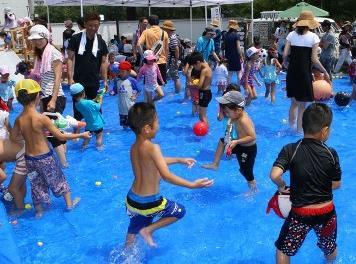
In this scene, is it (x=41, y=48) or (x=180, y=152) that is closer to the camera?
(x=41, y=48)

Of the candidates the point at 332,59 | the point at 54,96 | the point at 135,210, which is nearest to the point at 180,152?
the point at 54,96

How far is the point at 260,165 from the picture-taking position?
6484 millimetres

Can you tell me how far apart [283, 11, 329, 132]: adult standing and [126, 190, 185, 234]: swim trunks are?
13.5 feet

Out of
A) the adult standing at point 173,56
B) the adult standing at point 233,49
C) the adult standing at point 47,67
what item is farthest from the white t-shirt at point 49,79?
the adult standing at point 233,49

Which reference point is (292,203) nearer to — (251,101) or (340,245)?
(340,245)

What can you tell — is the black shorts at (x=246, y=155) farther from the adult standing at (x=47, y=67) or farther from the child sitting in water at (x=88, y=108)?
the child sitting in water at (x=88, y=108)

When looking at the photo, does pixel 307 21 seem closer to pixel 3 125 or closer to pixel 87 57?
pixel 87 57

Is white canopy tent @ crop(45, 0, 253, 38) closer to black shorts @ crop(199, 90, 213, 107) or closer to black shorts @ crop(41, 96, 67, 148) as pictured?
black shorts @ crop(199, 90, 213, 107)

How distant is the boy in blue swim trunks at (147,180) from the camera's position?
3.49 m

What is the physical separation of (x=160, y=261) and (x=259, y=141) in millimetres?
3924

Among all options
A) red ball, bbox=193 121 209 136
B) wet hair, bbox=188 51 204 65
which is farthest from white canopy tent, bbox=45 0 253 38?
red ball, bbox=193 121 209 136

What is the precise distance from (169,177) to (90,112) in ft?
12.3

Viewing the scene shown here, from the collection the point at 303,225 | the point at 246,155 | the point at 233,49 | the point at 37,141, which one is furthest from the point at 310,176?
the point at 233,49

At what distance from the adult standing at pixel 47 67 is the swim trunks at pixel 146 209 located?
236cm
